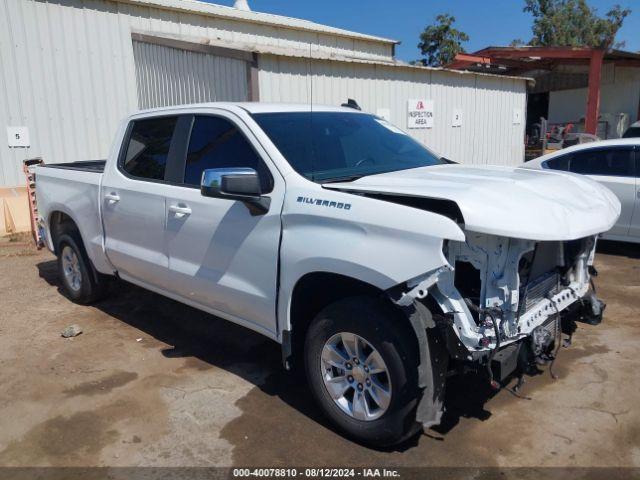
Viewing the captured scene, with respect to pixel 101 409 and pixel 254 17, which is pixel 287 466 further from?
pixel 254 17

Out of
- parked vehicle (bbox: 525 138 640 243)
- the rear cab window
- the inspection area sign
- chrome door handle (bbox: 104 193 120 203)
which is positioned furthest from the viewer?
the inspection area sign

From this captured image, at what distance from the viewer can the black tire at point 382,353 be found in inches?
120

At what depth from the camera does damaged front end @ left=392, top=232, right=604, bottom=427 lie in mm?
2869

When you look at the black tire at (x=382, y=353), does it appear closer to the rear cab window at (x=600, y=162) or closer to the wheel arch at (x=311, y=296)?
the wheel arch at (x=311, y=296)

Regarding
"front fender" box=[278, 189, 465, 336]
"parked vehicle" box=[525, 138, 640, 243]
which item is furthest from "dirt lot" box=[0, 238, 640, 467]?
"parked vehicle" box=[525, 138, 640, 243]

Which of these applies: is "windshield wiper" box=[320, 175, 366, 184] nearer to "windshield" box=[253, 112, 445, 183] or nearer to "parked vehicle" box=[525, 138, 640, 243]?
"windshield" box=[253, 112, 445, 183]

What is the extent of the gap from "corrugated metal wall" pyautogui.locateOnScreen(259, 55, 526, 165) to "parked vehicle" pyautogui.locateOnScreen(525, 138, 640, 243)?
156 inches

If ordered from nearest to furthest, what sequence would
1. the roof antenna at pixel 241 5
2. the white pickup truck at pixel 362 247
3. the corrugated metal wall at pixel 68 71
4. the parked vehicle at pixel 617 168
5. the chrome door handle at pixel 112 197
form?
the white pickup truck at pixel 362 247 < the chrome door handle at pixel 112 197 < the parked vehicle at pixel 617 168 < the corrugated metal wall at pixel 68 71 < the roof antenna at pixel 241 5

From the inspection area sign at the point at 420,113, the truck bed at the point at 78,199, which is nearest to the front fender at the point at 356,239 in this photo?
the truck bed at the point at 78,199

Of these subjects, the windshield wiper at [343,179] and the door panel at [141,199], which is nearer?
the windshield wiper at [343,179]

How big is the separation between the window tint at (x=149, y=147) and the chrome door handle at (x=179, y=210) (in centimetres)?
42

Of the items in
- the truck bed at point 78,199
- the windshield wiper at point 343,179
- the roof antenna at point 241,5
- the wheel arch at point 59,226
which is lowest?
the wheel arch at point 59,226

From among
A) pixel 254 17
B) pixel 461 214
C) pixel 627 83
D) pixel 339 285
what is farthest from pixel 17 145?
pixel 627 83

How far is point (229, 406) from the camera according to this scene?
391 cm
